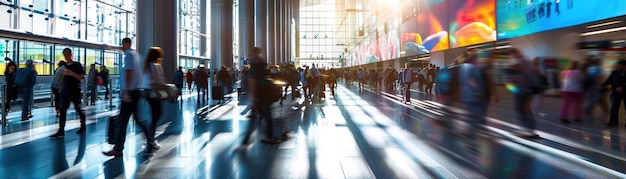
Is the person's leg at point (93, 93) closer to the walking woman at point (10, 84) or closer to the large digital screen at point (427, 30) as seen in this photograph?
the walking woman at point (10, 84)

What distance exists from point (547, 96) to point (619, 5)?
4707 mm

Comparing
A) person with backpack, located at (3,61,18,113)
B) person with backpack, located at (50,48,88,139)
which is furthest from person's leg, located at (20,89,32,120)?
person with backpack, located at (50,48,88,139)

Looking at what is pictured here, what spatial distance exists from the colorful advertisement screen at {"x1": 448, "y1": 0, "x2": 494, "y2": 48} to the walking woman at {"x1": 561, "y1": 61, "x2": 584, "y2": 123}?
24.0 ft

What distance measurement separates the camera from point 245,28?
30.4m

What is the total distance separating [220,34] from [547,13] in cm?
1709

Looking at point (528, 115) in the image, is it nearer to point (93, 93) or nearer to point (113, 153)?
point (113, 153)

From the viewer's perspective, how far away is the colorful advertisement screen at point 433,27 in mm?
20953

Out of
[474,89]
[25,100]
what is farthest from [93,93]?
[474,89]

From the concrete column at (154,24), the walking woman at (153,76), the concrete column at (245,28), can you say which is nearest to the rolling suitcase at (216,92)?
the concrete column at (154,24)

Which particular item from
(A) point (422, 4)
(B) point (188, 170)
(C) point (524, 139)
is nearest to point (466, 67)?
(C) point (524, 139)

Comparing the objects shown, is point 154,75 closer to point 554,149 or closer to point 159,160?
point 159,160

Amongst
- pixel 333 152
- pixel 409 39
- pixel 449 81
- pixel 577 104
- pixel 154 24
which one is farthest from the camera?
pixel 409 39

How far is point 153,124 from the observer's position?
5.52m

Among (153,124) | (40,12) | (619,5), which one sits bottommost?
(153,124)
